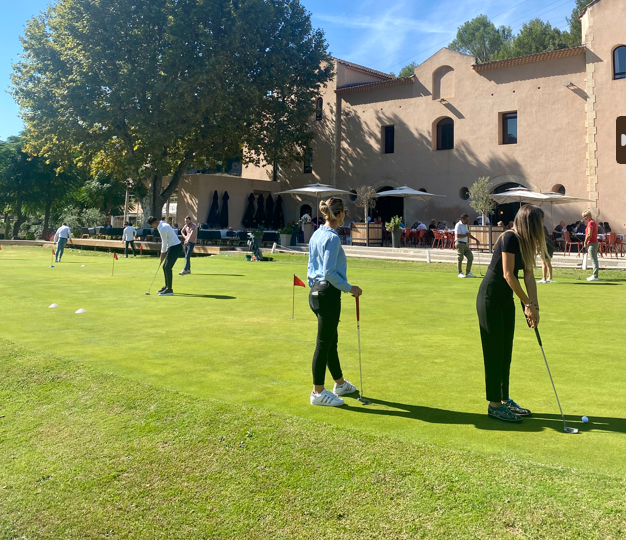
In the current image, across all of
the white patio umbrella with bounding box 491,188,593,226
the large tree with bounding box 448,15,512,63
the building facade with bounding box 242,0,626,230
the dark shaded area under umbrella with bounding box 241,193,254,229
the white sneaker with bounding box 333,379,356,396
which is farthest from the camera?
the large tree with bounding box 448,15,512,63

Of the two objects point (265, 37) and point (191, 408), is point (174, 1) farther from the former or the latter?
point (191, 408)

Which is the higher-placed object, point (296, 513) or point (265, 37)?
point (265, 37)

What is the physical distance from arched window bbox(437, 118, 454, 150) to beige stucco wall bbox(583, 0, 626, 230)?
7857mm

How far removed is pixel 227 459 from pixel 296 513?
2.93 ft

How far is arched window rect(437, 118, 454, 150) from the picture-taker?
34.6m

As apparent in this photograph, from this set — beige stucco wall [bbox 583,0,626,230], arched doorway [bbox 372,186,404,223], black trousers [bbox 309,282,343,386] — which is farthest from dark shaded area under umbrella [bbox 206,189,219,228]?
black trousers [bbox 309,282,343,386]

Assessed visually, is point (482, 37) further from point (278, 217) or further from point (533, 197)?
point (533, 197)

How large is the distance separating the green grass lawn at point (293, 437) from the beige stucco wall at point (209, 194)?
30.8m

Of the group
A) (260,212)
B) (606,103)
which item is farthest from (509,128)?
(260,212)

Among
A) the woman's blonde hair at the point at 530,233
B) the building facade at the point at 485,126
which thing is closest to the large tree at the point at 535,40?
the building facade at the point at 485,126

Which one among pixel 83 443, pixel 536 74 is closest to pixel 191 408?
pixel 83 443

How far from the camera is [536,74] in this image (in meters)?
30.7

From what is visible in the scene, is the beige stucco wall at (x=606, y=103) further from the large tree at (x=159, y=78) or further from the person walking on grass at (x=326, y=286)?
the person walking on grass at (x=326, y=286)

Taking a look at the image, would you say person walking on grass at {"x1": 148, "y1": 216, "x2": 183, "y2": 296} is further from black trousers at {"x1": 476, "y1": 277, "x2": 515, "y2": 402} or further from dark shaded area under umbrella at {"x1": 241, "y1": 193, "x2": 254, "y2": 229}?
dark shaded area under umbrella at {"x1": 241, "y1": 193, "x2": 254, "y2": 229}
